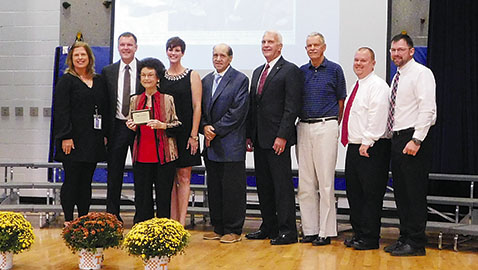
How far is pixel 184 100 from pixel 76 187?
97 centimetres

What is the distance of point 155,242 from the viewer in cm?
338

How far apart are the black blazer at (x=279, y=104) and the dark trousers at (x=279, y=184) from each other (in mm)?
105

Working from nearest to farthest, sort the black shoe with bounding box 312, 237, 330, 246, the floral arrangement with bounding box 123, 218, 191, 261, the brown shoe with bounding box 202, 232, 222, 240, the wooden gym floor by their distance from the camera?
the floral arrangement with bounding box 123, 218, 191, 261 → the wooden gym floor → the black shoe with bounding box 312, 237, 330, 246 → the brown shoe with bounding box 202, 232, 222, 240

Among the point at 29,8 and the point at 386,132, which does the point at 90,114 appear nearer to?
the point at 386,132

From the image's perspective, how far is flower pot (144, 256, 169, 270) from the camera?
3436 mm

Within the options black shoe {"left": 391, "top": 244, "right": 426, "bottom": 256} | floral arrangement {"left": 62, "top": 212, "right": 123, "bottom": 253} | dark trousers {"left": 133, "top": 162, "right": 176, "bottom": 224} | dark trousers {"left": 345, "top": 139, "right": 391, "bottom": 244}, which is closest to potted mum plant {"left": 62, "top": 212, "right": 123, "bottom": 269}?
floral arrangement {"left": 62, "top": 212, "right": 123, "bottom": 253}

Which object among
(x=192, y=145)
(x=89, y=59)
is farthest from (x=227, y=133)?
(x=89, y=59)

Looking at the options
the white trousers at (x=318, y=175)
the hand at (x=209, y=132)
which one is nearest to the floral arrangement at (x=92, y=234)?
the hand at (x=209, y=132)

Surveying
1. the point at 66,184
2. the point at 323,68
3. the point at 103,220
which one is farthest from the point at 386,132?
the point at 66,184

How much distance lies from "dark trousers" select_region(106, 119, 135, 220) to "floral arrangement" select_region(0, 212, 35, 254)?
959mm

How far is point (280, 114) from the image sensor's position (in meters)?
4.53

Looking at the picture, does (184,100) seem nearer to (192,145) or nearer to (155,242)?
(192,145)

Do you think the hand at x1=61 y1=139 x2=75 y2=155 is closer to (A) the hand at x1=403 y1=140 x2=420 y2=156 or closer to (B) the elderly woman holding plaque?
(B) the elderly woman holding plaque

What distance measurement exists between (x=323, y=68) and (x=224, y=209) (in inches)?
48.7
